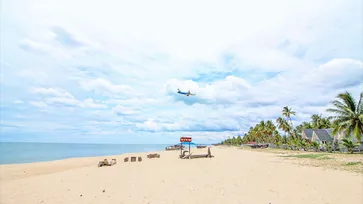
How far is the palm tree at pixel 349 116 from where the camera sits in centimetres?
2955

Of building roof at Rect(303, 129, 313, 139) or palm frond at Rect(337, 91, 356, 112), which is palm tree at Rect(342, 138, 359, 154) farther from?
building roof at Rect(303, 129, 313, 139)

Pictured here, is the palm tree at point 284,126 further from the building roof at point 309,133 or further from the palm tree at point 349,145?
the palm tree at point 349,145

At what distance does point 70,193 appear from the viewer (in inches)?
369

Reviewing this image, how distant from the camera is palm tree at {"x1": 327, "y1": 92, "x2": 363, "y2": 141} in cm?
2955

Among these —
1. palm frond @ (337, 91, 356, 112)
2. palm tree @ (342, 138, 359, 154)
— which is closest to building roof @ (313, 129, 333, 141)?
palm tree @ (342, 138, 359, 154)

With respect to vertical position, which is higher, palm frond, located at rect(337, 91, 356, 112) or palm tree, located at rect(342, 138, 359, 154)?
palm frond, located at rect(337, 91, 356, 112)

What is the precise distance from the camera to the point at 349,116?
3016cm

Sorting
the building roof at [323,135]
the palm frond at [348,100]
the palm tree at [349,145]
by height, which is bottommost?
the palm tree at [349,145]

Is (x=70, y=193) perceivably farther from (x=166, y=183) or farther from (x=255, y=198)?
(x=255, y=198)

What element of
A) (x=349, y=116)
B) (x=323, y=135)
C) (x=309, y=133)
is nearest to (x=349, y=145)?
(x=349, y=116)

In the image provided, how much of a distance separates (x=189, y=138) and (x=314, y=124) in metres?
58.8

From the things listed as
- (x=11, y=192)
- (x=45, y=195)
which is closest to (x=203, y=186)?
(x=45, y=195)

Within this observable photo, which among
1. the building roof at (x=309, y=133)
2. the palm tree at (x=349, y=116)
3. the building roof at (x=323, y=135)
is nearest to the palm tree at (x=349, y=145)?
the palm tree at (x=349, y=116)

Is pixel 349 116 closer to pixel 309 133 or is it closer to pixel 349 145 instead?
pixel 349 145
